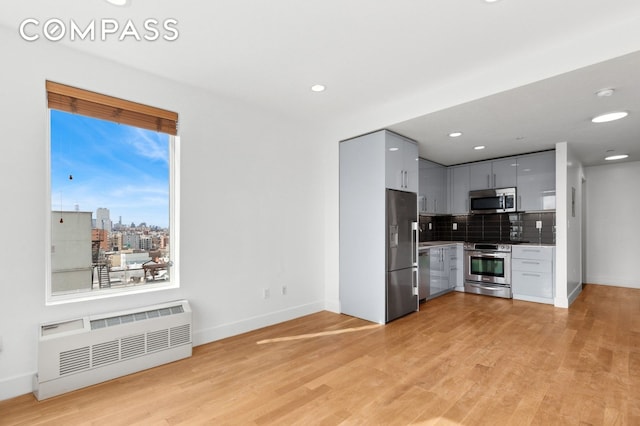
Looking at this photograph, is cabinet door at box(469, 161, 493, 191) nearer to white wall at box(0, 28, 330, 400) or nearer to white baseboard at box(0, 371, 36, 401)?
white wall at box(0, 28, 330, 400)

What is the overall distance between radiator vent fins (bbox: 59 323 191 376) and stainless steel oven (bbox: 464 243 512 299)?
15.8 ft

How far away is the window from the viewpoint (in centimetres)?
258

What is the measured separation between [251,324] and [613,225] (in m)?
7.25

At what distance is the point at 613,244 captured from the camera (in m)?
6.24

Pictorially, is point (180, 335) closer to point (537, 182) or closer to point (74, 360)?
point (74, 360)

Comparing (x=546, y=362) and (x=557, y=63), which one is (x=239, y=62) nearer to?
(x=557, y=63)

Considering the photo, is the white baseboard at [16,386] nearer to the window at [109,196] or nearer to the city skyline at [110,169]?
the window at [109,196]

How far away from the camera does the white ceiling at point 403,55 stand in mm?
2119

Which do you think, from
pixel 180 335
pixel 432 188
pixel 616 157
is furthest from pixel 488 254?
pixel 180 335

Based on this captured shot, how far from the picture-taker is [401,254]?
4188 mm

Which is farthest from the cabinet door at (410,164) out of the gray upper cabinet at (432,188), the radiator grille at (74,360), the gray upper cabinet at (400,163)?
the radiator grille at (74,360)

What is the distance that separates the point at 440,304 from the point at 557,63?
3544 mm

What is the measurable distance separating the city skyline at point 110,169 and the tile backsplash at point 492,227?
4616mm

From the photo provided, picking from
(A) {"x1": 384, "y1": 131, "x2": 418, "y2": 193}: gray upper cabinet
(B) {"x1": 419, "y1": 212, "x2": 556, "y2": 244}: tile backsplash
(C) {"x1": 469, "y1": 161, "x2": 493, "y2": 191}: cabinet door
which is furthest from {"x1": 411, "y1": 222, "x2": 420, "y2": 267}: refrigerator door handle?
(C) {"x1": 469, "y1": 161, "x2": 493, "y2": 191}: cabinet door
